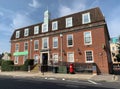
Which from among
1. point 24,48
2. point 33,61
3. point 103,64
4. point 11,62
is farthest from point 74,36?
point 11,62

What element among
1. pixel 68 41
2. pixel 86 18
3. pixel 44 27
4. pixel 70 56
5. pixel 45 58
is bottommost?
pixel 45 58

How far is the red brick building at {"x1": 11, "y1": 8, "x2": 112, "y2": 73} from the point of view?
2286 cm

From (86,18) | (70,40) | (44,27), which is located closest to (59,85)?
(70,40)

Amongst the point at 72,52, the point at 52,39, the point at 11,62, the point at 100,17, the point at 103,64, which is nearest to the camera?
the point at 103,64

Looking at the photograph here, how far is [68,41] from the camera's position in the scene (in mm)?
26344

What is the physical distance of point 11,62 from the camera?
106ft

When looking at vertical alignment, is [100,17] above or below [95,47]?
above

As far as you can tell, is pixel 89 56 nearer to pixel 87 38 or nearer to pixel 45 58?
pixel 87 38

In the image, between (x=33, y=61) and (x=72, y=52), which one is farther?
(x=33, y=61)

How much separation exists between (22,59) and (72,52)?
13186 millimetres

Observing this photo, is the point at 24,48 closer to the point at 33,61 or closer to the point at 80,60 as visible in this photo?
the point at 33,61

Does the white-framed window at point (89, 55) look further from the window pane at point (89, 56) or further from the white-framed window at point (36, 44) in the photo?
the white-framed window at point (36, 44)

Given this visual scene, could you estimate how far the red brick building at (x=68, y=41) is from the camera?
22.9 metres

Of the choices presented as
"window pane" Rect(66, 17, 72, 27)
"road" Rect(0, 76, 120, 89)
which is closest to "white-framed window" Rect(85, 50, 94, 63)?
"window pane" Rect(66, 17, 72, 27)
